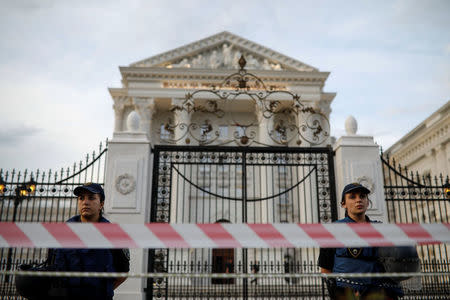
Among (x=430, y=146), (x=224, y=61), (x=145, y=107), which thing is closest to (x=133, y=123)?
(x=430, y=146)

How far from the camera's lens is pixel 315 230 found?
2.95 m

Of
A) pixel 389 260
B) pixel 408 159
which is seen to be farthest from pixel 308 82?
pixel 389 260

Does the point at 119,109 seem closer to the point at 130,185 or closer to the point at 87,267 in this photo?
the point at 130,185

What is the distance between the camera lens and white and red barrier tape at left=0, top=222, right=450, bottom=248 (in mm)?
2805

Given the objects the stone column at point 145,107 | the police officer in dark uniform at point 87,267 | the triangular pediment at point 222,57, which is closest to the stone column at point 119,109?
the stone column at point 145,107

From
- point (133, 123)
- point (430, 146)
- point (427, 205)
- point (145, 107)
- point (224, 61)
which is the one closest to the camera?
point (133, 123)

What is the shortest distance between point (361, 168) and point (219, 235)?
5.57 m

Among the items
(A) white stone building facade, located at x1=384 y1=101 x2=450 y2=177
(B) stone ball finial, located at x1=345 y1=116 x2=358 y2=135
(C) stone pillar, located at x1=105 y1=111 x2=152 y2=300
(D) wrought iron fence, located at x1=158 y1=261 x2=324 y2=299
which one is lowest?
(D) wrought iron fence, located at x1=158 y1=261 x2=324 y2=299

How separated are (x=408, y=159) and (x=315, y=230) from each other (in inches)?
1045

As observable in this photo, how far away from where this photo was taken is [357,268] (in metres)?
3.36

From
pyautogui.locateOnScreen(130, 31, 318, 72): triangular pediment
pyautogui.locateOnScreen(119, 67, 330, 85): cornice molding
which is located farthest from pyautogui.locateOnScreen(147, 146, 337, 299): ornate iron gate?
pyautogui.locateOnScreen(130, 31, 318, 72): triangular pediment

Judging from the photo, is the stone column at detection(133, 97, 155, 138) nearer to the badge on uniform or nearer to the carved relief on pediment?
the carved relief on pediment

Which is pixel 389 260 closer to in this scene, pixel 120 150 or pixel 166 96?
pixel 120 150

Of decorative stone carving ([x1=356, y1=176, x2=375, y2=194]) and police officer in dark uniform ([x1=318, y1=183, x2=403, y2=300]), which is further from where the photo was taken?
decorative stone carving ([x1=356, y1=176, x2=375, y2=194])
